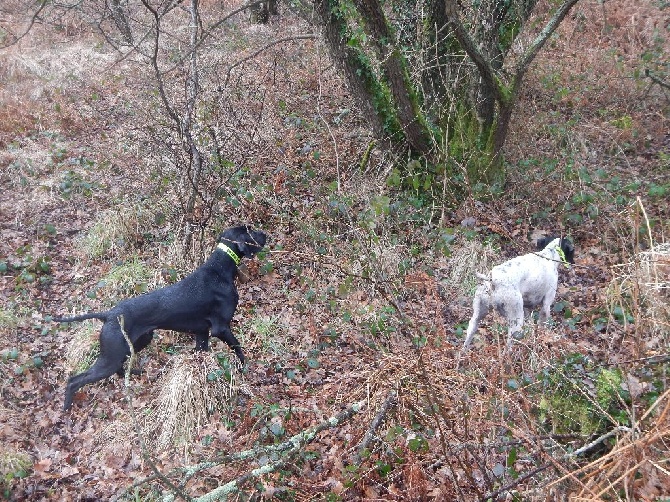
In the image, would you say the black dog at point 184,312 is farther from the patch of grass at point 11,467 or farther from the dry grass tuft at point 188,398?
the patch of grass at point 11,467

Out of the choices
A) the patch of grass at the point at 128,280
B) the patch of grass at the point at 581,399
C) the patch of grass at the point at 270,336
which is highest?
the patch of grass at the point at 128,280

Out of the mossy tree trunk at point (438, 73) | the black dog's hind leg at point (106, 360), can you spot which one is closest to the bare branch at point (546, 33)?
the mossy tree trunk at point (438, 73)

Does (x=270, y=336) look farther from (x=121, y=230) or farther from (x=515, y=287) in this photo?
(x=121, y=230)

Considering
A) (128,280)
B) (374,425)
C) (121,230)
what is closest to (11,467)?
(128,280)

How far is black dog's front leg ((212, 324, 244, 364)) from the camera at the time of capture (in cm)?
511

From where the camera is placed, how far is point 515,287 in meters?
4.70

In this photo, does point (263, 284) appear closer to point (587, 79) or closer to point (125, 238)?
point (125, 238)

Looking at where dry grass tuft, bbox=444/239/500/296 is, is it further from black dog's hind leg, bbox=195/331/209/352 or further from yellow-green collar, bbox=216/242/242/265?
black dog's hind leg, bbox=195/331/209/352

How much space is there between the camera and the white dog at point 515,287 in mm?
4656

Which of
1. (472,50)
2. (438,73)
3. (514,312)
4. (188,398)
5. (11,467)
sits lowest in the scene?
(514,312)

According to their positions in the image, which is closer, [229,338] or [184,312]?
[184,312]

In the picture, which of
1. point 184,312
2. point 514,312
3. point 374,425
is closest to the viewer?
point 374,425

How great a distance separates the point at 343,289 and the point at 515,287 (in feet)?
4.79

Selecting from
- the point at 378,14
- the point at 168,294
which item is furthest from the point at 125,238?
the point at 378,14
